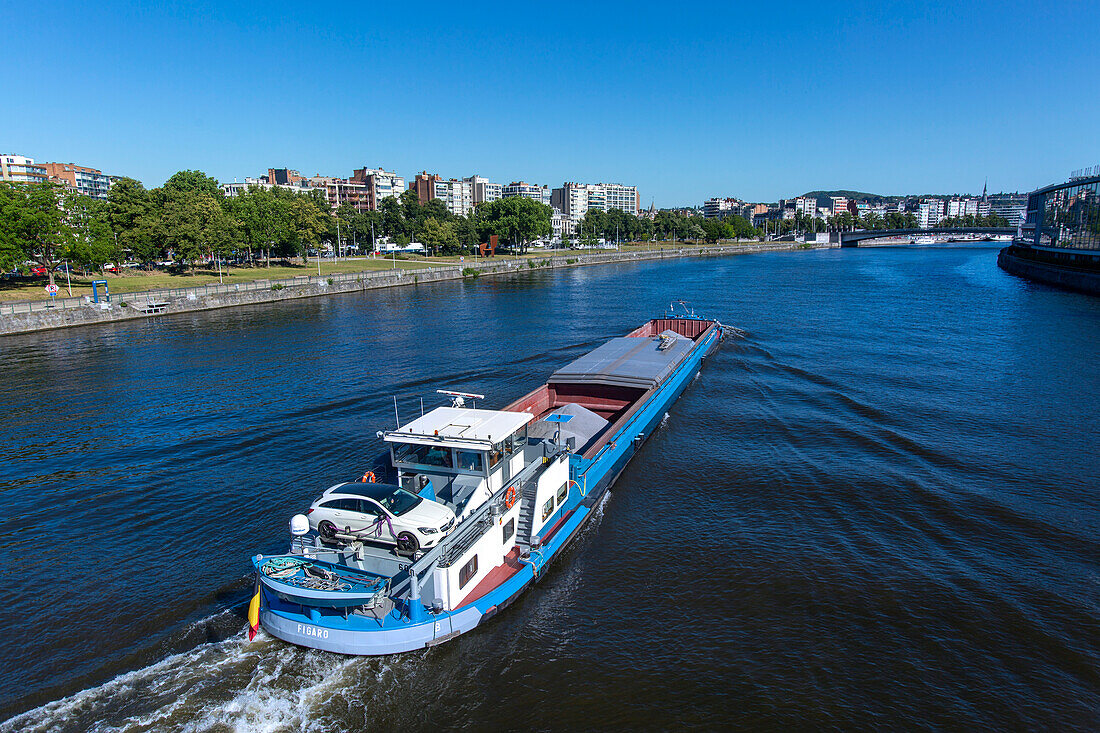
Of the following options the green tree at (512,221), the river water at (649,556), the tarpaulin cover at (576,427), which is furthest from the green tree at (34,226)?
the green tree at (512,221)

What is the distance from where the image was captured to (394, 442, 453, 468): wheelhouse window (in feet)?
45.3

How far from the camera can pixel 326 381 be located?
31641mm

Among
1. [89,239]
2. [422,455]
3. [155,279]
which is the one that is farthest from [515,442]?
[155,279]

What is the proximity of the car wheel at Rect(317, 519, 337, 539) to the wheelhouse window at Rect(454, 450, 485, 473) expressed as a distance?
2.89 metres

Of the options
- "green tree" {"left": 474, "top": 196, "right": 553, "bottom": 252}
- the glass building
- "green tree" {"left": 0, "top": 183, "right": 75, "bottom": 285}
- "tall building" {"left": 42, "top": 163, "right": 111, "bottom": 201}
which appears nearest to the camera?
"green tree" {"left": 0, "top": 183, "right": 75, "bottom": 285}

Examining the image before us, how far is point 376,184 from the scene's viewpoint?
18375 cm

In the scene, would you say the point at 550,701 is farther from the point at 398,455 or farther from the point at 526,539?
the point at 398,455

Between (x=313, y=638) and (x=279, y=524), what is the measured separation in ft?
21.5

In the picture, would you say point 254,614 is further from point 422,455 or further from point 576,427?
point 576,427

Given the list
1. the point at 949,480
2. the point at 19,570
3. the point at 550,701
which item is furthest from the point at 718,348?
the point at 19,570

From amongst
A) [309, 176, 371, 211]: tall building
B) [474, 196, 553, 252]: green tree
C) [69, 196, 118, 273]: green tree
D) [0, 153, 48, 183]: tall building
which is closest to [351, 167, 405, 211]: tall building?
[309, 176, 371, 211]: tall building

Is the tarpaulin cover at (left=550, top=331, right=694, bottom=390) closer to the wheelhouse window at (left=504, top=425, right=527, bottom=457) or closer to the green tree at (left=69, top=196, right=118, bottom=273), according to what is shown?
the wheelhouse window at (left=504, top=425, right=527, bottom=457)

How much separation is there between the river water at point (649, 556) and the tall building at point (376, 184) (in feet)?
501

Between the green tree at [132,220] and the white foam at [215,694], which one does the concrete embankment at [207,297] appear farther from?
the white foam at [215,694]
